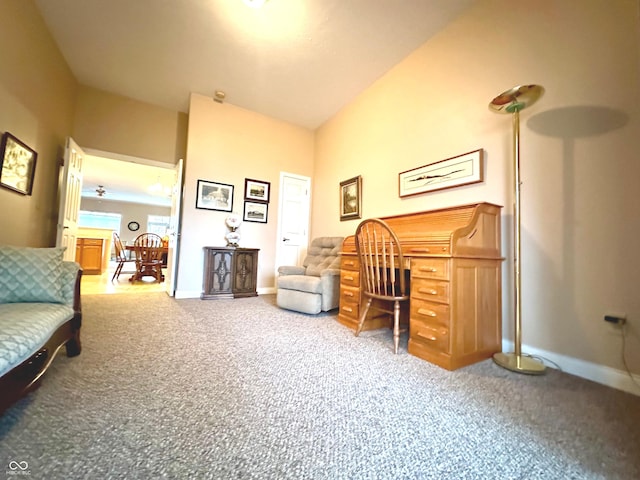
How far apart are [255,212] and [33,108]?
2.56 m

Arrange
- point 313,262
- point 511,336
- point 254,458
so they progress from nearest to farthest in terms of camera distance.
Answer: point 254,458 < point 511,336 < point 313,262

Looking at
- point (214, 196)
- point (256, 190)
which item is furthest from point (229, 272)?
point (256, 190)

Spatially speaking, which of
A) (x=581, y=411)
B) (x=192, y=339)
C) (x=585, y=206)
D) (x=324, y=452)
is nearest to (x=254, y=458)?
(x=324, y=452)

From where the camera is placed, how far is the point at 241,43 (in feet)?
9.16

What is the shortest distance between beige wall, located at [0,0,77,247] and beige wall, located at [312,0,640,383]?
3711mm

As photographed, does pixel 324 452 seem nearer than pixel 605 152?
Yes

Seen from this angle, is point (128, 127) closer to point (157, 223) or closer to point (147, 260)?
point (147, 260)

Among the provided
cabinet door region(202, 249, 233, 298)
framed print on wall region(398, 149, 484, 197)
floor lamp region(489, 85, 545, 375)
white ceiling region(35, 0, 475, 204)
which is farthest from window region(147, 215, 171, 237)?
floor lamp region(489, 85, 545, 375)

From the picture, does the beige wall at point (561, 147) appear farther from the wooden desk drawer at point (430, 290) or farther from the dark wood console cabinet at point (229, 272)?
the dark wood console cabinet at point (229, 272)

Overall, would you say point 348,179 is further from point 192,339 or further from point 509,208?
point 192,339

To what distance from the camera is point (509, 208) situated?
1.94m

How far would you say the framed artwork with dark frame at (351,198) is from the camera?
3449 millimetres

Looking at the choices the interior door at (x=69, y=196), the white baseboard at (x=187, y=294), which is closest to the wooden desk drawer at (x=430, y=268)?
the white baseboard at (x=187, y=294)

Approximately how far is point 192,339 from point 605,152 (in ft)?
9.85
